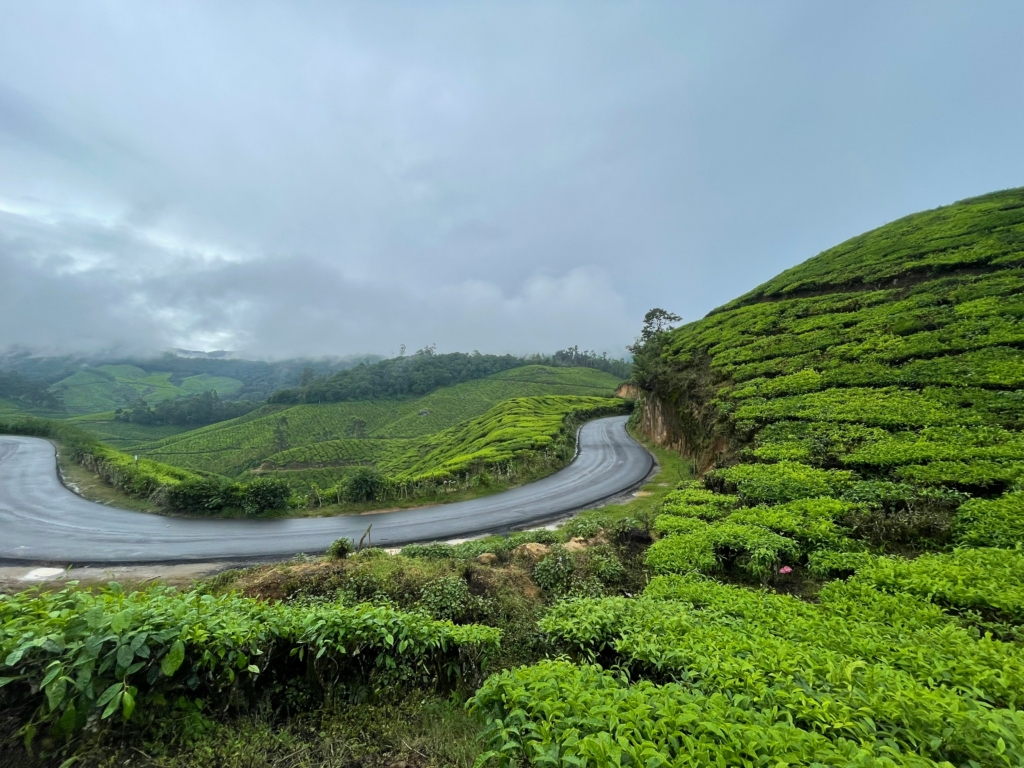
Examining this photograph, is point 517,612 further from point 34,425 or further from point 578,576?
point 34,425

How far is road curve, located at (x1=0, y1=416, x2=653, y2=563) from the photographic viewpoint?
1460 centimetres

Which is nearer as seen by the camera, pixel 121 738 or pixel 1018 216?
pixel 121 738

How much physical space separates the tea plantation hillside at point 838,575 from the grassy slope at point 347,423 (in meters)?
62.8

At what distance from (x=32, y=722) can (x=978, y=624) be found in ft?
30.2

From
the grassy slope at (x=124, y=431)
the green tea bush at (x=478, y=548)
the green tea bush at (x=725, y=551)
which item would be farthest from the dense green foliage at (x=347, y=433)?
the green tea bush at (x=725, y=551)

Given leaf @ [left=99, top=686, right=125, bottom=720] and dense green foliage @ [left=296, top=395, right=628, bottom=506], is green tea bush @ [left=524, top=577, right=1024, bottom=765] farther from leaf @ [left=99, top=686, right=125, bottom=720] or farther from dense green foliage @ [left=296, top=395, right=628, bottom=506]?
dense green foliage @ [left=296, top=395, right=628, bottom=506]

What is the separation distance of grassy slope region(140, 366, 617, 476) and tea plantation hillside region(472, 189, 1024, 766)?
206 feet

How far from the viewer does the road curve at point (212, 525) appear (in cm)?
1460

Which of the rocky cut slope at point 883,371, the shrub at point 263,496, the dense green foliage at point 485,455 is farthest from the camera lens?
the dense green foliage at point 485,455

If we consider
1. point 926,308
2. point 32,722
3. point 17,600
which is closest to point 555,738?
point 32,722

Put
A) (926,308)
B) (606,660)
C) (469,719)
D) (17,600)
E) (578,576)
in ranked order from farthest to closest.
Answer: (926,308), (578,576), (606,660), (469,719), (17,600)

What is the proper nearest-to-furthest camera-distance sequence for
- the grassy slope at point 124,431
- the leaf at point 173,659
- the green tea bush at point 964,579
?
the leaf at point 173,659 < the green tea bush at point 964,579 < the grassy slope at point 124,431

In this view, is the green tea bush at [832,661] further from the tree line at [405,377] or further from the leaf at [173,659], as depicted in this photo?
the tree line at [405,377]

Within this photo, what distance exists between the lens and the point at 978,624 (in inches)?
204
